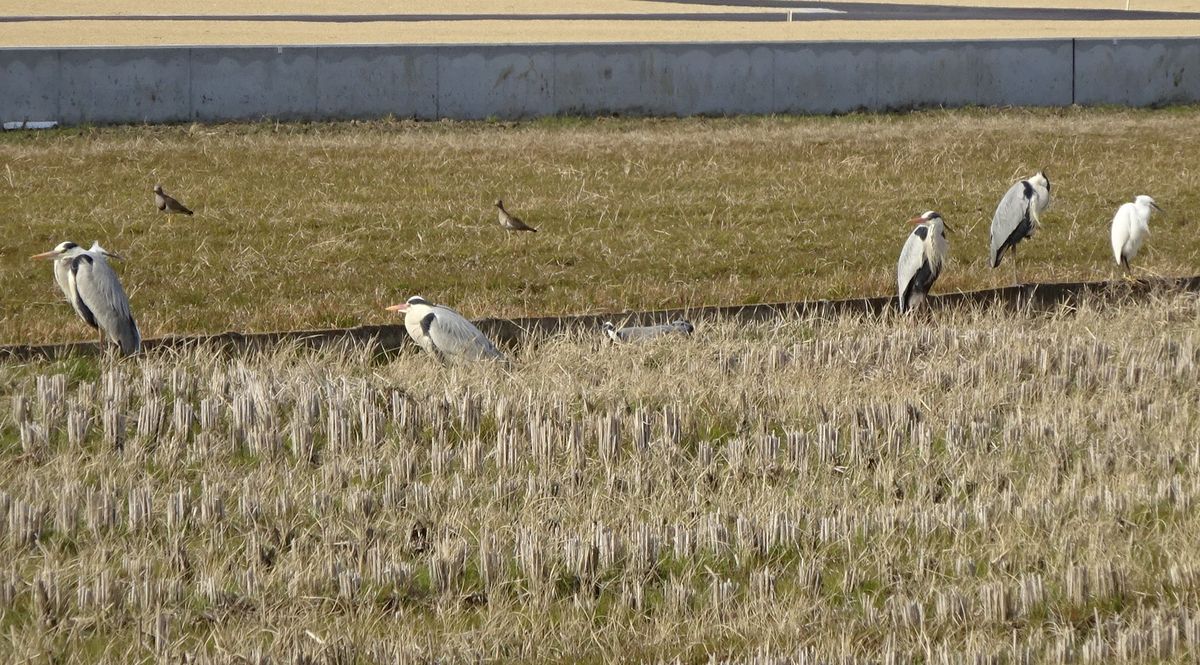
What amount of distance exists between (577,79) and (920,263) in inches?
511

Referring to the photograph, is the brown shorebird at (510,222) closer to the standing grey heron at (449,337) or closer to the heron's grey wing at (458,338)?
the standing grey heron at (449,337)

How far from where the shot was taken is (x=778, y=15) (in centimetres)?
4319

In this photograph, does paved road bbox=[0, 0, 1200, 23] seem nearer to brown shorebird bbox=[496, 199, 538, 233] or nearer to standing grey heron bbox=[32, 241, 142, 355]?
brown shorebird bbox=[496, 199, 538, 233]

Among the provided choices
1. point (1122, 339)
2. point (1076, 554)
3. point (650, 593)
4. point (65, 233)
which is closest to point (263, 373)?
point (650, 593)

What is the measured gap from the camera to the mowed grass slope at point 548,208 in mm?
10531

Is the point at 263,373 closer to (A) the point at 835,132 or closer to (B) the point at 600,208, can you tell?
(B) the point at 600,208

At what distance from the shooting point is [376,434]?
643 centimetres

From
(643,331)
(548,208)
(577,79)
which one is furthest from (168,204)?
(577,79)

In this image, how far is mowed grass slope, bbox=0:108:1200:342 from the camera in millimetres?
10531

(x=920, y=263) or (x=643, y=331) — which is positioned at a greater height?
(x=920, y=263)

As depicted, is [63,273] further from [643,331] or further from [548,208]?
[548,208]

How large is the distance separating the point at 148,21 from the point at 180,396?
A: 111 feet

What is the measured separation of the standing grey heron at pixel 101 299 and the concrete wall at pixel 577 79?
12.4 metres

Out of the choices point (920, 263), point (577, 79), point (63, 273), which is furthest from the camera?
point (577, 79)
